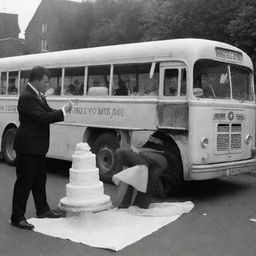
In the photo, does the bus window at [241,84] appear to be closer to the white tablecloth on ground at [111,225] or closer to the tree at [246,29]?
the white tablecloth on ground at [111,225]

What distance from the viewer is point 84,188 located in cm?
649

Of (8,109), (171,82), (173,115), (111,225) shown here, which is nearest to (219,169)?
(173,115)

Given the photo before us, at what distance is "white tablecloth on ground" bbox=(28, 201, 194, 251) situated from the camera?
5.97m

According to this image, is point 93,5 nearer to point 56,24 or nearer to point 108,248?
point 56,24

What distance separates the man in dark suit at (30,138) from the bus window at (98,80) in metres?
3.14

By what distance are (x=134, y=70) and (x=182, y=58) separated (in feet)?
3.79

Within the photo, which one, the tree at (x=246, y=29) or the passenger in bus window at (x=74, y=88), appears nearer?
the passenger in bus window at (x=74, y=88)

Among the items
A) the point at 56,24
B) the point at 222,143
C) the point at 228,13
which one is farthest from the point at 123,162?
the point at 56,24

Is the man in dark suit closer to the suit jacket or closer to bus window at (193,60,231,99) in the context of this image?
the suit jacket

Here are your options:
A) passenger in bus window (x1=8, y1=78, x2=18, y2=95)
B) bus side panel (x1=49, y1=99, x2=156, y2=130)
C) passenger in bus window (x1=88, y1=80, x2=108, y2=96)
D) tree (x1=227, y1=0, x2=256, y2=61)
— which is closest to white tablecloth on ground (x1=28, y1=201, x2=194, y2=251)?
bus side panel (x1=49, y1=99, x2=156, y2=130)

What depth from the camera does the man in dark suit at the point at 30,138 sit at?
649 cm

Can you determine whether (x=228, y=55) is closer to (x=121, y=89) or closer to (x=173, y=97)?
(x=173, y=97)

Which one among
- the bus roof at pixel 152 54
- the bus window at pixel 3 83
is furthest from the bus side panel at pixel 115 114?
the bus window at pixel 3 83

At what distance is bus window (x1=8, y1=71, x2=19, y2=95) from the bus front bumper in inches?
226
